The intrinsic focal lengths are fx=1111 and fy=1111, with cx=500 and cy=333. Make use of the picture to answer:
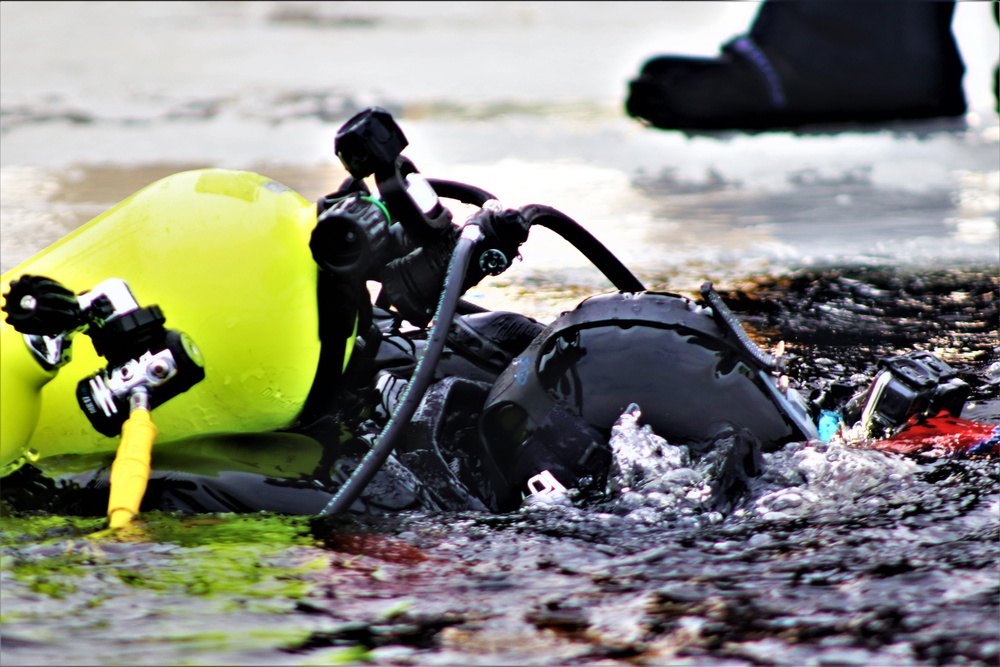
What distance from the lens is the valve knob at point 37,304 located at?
1.91 metres

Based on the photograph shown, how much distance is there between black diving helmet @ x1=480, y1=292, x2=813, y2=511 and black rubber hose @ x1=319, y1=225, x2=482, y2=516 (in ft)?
0.89

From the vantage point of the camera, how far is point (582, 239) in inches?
94.6

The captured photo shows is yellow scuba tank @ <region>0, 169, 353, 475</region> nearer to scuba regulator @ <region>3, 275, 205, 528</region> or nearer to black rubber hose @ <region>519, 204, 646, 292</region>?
scuba regulator @ <region>3, 275, 205, 528</region>

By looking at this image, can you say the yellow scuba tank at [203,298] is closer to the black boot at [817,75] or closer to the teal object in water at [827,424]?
the teal object in water at [827,424]

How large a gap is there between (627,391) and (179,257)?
35.3 inches

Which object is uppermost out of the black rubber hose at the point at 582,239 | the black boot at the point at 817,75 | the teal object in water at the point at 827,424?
the black boot at the point at 817,75

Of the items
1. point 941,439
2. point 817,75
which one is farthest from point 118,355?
point 817,75

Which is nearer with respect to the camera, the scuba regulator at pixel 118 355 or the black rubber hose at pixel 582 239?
the scuba regulator at pixel 118 355

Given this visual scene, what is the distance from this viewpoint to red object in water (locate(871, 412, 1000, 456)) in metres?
2.37

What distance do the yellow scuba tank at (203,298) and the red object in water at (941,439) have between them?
1.25 metres

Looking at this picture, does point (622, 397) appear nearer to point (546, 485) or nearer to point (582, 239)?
point (546, 485)

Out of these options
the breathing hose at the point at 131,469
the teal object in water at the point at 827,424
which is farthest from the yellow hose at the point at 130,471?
the teal object in water at the point at 827,424

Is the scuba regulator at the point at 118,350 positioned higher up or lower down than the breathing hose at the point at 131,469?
higher up

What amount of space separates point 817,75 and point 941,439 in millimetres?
4626
